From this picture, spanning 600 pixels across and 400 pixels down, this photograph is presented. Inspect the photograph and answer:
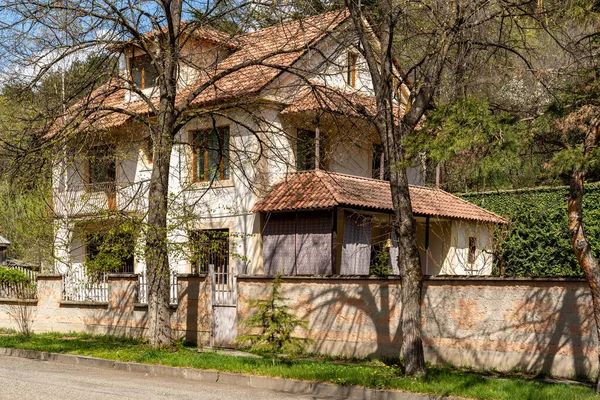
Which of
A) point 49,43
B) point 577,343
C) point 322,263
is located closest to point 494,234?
point 322,263

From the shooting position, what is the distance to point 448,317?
15.5 metres

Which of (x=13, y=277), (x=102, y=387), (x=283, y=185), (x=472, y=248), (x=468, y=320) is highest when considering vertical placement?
(x=283, y=185)

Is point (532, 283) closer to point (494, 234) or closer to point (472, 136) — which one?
point (472, 136)

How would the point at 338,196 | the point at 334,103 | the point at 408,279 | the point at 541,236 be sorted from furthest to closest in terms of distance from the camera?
the point at 541,236 < the point at 338,196 < the point at 334,103 < the point at 408,279

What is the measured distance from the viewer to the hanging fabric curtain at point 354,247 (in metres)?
23.8

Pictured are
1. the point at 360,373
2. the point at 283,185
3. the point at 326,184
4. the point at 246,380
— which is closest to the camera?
the point at 360,373

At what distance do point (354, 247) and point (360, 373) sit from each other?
34.1 ft

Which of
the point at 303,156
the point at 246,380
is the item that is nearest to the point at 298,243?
the point at 303,156

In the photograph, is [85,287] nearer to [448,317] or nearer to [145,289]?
[145,289]

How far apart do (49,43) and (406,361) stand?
9565 millimetres

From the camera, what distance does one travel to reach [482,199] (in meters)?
30.1

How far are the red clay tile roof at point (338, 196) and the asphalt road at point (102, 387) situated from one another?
27.4 ft

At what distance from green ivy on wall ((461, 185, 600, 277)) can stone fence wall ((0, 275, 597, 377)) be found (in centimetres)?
901

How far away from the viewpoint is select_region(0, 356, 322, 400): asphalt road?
39.5 ft
